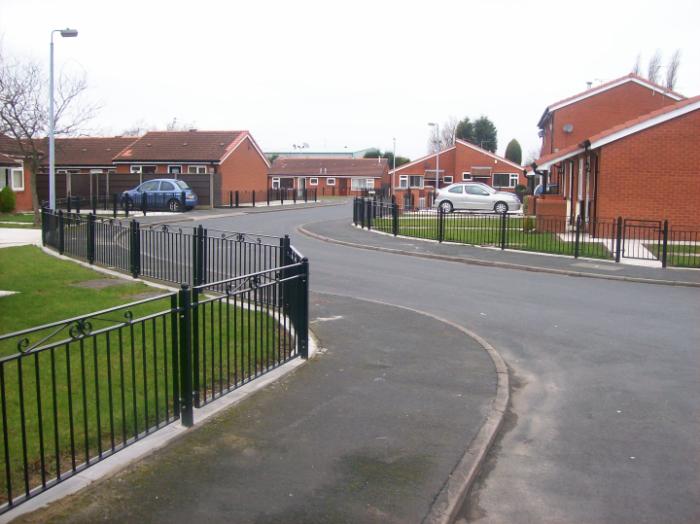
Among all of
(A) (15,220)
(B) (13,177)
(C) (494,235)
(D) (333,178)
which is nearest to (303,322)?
(C) (494,235)

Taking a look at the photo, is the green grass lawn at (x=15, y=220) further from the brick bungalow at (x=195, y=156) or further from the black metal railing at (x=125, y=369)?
the black metal railing at (x=125, y=369)

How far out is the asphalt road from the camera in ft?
16.6

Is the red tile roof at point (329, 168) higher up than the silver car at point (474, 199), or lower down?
higher up

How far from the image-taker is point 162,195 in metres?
36.2

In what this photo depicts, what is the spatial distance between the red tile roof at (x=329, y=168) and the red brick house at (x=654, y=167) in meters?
60.3

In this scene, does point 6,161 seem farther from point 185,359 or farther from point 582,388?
point 582,388

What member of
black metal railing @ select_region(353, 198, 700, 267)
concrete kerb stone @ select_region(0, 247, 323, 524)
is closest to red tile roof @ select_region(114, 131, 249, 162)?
black metal railing @ select_region(353, 198, 700, 267)

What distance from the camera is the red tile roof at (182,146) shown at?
155 ft

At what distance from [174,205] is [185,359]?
3149 cm

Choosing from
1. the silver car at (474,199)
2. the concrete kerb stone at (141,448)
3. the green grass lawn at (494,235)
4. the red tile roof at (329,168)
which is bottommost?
the concrete kerb stone at (141,448)

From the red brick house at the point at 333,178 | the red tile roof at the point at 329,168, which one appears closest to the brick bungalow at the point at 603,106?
the red brick house at the point at 333,178

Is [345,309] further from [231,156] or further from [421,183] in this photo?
[421,183]

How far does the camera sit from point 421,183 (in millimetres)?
67750

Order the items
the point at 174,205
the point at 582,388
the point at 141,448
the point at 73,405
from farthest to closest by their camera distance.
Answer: the point at 174,205
the point at 582,388
the point at 73,405
the point at 141,448
